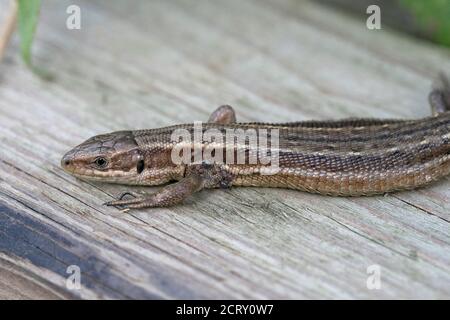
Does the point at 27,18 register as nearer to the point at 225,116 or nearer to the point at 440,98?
the point at 225,116

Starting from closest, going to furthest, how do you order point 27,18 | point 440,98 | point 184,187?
point 184,187 → point 27,18 → point 440,98

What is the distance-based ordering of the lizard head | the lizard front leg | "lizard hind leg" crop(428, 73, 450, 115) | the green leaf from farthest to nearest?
"lizard hind leg" crop(428, 73, 450, 115), the green leaf, the lizard head, the lizard front leg

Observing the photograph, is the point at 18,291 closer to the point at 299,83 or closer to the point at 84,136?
the point at 84,136

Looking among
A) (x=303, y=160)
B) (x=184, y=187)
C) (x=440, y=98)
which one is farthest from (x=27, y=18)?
(x=440, y=98)

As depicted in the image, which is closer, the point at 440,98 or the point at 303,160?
the point at 303,160

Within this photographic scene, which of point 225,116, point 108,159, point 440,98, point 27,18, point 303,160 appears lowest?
point 108,159

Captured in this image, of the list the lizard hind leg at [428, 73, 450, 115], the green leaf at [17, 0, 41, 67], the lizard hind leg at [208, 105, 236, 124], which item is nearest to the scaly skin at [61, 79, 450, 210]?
the lizard hind leg at [208, 105, 236, 124]

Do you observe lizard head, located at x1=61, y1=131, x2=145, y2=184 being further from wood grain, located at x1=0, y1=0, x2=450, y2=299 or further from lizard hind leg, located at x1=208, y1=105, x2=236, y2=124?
lizard hind leg, located at x1=208, y1=105, x2=236, y2=124
